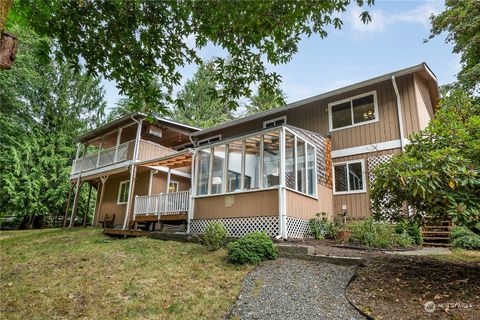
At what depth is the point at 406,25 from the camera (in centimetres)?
1023

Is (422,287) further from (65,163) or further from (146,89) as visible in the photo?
(65,163)

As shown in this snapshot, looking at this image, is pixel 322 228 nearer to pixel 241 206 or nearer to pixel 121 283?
pixel 241 206

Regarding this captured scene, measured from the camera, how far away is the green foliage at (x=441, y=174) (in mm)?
4480

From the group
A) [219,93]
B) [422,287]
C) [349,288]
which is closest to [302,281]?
[349,288]

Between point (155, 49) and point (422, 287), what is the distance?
5.64m

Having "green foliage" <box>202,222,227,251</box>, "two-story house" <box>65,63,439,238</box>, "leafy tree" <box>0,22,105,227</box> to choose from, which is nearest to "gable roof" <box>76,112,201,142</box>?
"two-story house" <box>65,63,439,238</box>

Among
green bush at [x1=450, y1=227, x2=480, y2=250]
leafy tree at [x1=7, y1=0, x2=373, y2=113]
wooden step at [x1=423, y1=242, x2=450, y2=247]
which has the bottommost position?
wooden step at [x1=423, y1=242, x2=450, y2=247]

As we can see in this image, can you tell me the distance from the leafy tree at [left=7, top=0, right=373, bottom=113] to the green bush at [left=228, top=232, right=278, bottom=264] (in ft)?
11.7

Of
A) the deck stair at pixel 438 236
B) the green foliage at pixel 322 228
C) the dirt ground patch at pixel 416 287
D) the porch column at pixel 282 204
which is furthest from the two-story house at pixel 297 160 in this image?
the dirt ground patch at pixel 416 287

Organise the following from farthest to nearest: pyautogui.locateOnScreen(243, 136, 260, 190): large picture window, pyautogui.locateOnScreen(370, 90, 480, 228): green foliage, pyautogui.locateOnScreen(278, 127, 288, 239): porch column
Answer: pyautogui.locateOnScreen(243, 136, 260, 190): large picture window, pyautogui.locateOnScreen(278, 127, 288, 239): porch column, pyautogui.locateOnScreen(370, 90, 480, 228): green foliage

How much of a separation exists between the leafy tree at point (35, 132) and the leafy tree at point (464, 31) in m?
19.4

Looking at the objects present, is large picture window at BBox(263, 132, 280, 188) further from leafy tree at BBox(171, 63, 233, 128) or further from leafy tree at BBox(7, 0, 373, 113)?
leafy tree at BBox(171, 63, 233, 128)

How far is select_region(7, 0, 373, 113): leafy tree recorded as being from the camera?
4418mm

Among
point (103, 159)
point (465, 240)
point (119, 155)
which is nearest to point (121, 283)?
point (465, 240)
